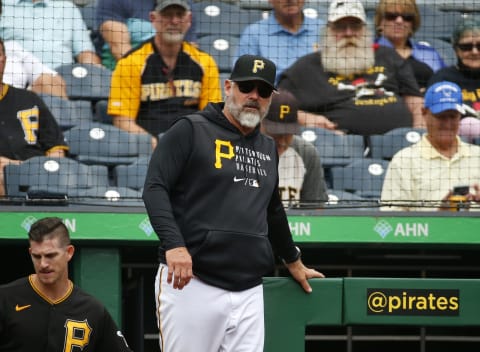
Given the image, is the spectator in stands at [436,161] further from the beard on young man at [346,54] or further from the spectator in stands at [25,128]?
the spectator in stands at [25,128]

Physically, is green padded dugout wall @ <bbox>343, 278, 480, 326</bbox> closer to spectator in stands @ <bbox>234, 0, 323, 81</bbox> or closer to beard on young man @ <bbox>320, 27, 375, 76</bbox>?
beard on young man @ <bbox>320, 27, 375, 76</bbox>

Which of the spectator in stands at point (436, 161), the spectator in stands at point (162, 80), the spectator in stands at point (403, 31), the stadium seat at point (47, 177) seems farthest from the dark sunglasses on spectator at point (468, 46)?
the stadium seat at point (47, 177)

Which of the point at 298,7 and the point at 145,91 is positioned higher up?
the point at 298,7

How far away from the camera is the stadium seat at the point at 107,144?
7211mm

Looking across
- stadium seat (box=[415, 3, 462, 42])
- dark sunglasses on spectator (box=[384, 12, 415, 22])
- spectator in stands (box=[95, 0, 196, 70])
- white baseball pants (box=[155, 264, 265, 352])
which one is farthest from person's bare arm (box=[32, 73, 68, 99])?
white baseball pants (box=[155, 264, 265, 352])

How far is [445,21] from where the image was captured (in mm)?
9289

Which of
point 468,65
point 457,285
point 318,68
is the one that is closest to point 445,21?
point 468,65

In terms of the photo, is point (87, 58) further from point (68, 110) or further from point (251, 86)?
point (251, 86)

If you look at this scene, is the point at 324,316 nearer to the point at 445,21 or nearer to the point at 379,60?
the point at 379,60

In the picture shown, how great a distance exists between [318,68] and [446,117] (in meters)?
1.40

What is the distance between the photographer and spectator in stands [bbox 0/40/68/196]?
683 centimetres

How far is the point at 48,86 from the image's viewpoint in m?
7.72

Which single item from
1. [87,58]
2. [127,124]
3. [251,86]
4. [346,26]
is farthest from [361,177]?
[251,86]

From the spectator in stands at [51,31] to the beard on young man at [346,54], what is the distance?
5.96 ft
